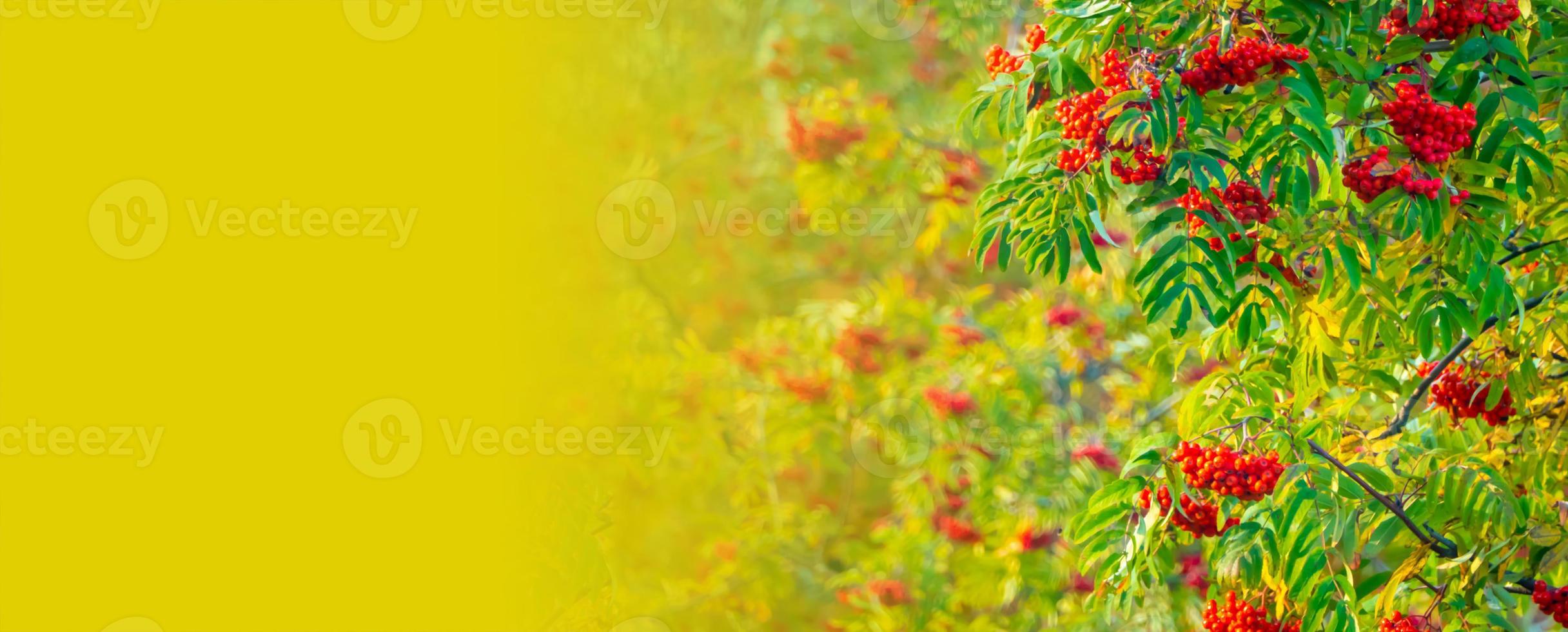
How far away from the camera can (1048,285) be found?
6133mm

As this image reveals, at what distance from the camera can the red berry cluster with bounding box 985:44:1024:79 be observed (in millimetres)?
2400

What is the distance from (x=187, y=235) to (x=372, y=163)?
0.45 meters

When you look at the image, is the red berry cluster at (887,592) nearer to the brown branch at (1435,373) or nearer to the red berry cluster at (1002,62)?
the brown branch at (1435,373)

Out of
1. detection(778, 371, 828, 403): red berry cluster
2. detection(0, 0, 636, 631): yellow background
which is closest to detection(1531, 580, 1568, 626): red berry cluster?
detection(0, 0, 636, 631): yellow background

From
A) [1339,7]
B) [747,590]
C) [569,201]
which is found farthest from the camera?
[569,201]

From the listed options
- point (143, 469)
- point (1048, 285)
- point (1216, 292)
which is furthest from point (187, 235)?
point (1048, 285)

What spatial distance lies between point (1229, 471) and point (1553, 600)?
29.7 inches

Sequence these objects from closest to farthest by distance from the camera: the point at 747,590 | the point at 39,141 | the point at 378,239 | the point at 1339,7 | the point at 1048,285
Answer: the point at 1339,7 < the point at 39,141 < the point at 378,239 < the point at 1048,285 < the point at 747,590

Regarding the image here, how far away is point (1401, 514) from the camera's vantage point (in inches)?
94.1

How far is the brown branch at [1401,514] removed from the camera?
7.70ft

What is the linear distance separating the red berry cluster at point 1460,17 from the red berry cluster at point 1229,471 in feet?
2.69

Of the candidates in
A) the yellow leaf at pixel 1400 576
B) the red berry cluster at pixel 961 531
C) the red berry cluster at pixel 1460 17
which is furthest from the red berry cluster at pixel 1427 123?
the red berry cluster at pixel 961 531

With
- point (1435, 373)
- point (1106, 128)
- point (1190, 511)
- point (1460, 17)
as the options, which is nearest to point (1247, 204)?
point (1106, 128)

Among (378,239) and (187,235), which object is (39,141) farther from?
(378,239)
